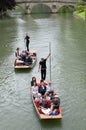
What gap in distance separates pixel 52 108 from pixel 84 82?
24.4 feet

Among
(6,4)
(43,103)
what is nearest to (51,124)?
(43,103)

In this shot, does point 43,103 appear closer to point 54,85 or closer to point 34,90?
point 34,90

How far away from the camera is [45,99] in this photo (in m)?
19.1

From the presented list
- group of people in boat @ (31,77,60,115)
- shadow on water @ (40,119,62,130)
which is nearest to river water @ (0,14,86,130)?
shadow on water @ (40,119,62,130)

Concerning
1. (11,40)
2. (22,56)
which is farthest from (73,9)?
(22,56)

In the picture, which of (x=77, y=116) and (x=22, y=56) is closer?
(x=77, y=116)

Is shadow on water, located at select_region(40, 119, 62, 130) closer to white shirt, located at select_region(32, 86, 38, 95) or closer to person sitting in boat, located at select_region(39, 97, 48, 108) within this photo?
person sitting in boat, located at select_region(39, 97, 48, 108)

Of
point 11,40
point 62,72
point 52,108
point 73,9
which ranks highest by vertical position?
point 52,108

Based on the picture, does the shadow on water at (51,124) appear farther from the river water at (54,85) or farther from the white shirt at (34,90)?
the white shirt at (34,90)

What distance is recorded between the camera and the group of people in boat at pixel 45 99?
59.7 ft

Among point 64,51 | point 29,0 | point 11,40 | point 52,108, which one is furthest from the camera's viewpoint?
point 29,0

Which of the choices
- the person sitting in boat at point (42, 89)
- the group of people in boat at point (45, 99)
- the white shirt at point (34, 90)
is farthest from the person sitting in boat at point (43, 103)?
the white shirt at point (34, 90)

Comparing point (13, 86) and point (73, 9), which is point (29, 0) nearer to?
point (73, 9)

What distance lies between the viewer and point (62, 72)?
2791 centimetres
